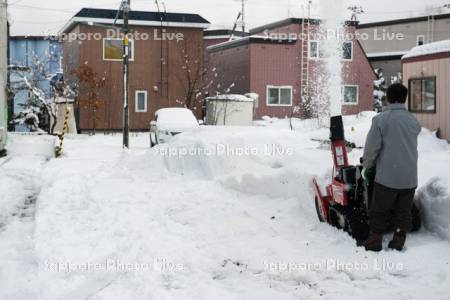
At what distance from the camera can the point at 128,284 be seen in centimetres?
517

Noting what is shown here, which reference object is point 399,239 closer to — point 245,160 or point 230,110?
point 245,160

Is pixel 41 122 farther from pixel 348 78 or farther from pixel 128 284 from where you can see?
pixel 128 284

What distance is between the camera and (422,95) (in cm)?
1576

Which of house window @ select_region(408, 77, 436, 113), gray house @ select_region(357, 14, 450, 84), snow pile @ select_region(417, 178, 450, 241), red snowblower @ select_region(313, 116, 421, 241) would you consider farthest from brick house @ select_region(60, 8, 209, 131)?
snow pile @ select_region(417, 178, 450, 241)

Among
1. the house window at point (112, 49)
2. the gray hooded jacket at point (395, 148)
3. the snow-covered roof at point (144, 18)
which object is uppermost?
the snow-covered roof at point (144, 18)

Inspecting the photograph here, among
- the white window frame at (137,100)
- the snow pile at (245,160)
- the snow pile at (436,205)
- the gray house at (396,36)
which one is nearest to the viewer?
the snow pile at (436,205)

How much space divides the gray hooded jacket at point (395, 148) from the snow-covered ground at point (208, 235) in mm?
562

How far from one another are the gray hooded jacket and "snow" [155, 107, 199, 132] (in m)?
13.0

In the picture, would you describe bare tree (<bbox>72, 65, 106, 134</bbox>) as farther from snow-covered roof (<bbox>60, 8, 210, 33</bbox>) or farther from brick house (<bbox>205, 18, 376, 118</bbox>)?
brick house (<bbox>205, 18, 376, 118</bbox>)

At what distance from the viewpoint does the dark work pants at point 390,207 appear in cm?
579

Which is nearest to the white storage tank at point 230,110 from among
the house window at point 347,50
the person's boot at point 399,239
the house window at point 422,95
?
the house window at point 347,50

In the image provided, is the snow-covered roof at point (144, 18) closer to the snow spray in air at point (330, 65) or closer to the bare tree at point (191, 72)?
the bare tree at point (191, 72)

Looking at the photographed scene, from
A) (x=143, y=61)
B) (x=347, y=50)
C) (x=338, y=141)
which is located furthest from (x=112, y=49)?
(x=338, y=141)

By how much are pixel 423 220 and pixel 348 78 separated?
25.7 m
